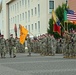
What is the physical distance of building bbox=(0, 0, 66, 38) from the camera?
69.8 metres

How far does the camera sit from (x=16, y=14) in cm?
9175

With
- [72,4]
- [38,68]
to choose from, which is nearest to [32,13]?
[72,4]

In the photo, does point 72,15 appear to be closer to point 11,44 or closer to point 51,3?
point 11,44

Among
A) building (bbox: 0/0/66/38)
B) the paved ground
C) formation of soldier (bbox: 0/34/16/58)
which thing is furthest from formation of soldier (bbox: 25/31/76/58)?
building (bbox: 0/0/66/38)

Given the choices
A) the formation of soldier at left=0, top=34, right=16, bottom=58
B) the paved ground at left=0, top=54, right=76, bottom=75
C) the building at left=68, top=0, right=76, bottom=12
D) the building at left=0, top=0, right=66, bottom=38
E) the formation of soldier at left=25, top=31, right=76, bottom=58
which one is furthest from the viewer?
the building at left=0, top=0, right=66, bottom=38

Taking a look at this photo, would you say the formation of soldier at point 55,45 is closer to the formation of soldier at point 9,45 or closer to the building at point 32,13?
the formation of soldier at point 9,45

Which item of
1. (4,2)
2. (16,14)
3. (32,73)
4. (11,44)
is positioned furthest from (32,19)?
(32,73)

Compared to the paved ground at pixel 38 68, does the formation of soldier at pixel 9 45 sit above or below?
above

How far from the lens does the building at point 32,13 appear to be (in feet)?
229

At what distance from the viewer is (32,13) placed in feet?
253

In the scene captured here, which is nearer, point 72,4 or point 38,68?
point 38,68

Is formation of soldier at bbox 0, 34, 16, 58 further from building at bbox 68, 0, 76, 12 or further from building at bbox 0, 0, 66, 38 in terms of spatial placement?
building at bbox 68, 0, 76, 12

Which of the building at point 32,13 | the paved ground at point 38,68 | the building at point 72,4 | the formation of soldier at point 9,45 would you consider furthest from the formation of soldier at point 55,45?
the building at point 72,4

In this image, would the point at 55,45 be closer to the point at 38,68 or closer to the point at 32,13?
the point at 38,68
